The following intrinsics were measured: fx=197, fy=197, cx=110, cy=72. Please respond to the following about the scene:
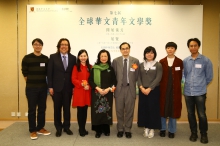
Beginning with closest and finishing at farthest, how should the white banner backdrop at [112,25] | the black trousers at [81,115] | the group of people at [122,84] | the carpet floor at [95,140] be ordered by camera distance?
the carpet floor at [95,140], the group of people at [122,84], the black trousers at [81,115], the white banner backdrop at [112,25]

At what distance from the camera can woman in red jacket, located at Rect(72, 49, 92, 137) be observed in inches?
132

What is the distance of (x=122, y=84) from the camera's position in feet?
11.1

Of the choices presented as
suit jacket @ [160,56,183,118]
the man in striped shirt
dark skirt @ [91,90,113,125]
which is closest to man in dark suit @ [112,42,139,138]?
dark skirt @ [91,90,113,125]

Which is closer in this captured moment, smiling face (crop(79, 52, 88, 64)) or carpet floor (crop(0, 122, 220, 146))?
carpet floor (crop(0, 122, 220, 146))

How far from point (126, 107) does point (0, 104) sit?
3.11 meters

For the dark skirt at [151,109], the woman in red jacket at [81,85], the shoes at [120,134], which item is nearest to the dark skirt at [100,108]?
the woman in red jacket at [81,85]

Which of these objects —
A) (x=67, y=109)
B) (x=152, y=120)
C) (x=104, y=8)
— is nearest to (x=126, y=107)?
(x=152, y=120)

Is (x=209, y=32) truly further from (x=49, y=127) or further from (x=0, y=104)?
(x=0, y=104)

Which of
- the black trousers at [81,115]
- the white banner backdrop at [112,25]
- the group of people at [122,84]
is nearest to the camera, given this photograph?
the group of people at [122,84]

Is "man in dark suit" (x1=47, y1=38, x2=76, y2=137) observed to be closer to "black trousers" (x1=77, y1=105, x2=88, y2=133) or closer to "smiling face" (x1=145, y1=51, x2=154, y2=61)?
"black trousers" (x1=77, y1=105, x2=88, y2=133)

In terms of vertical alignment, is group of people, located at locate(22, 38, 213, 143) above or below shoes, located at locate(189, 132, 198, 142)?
above

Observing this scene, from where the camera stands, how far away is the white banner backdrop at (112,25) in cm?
445

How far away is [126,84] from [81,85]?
0.77m

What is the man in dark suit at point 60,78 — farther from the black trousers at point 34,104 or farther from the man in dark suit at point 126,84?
the man in dark suit at point 126,84
